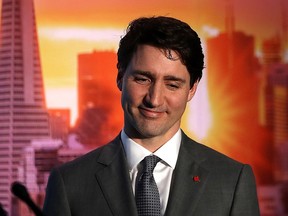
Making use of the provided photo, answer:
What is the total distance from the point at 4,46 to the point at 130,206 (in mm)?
2848

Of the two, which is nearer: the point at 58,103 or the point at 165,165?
the point at 165,165

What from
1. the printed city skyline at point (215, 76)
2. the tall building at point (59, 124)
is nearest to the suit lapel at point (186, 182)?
the printed city skyline at point (215, 76)

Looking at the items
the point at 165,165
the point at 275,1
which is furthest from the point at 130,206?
the point at 275,1

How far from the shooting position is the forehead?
1659 mm

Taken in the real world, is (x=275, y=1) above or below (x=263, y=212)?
above

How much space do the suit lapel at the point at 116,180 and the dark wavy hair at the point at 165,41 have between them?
199 mm

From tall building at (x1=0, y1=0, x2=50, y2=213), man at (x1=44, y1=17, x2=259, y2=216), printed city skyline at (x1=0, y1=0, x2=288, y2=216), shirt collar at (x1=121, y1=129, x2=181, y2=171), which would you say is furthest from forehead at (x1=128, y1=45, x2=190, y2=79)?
tall building at (x1=0, y1=0, x2=50, y2=213)

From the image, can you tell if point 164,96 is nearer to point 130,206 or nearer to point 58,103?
point 130,206

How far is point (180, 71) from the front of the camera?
169 cm

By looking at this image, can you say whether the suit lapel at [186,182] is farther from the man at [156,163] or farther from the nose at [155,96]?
the nose at [155,96]

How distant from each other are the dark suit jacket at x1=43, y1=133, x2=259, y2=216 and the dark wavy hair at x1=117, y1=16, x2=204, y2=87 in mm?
210

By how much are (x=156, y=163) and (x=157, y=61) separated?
0.25 m

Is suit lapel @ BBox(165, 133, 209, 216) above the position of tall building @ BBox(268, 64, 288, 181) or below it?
above

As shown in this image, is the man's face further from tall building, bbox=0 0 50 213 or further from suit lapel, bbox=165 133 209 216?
tall building, bbox=0 0 50 213
